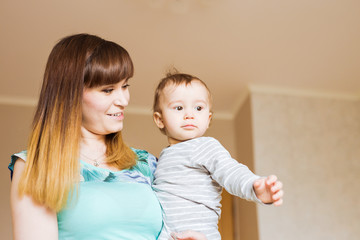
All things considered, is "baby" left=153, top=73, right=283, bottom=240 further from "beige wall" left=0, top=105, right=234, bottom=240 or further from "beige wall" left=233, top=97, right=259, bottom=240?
"beige wall" left=0, top=105, right=234, bottom=240

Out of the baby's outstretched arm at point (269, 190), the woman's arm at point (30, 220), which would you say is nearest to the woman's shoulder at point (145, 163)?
the woman's arm at point (30, 220)

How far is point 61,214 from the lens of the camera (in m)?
1.02

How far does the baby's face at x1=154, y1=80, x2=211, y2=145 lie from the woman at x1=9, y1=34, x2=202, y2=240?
0.45ft

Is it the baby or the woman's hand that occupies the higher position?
the baby

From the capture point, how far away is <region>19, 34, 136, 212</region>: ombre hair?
986mm

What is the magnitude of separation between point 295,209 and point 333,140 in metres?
0.85

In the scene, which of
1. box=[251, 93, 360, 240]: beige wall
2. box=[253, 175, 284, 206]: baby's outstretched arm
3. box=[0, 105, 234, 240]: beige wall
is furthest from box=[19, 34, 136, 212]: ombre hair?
box=[0, 105, 234, 240]: beige wall

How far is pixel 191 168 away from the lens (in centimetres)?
115

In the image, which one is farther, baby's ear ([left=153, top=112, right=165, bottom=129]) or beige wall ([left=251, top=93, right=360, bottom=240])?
beige wall ([left=251, top=93, right=360, bottom=240])

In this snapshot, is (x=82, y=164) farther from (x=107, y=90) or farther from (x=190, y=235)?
(x=190, y=235)

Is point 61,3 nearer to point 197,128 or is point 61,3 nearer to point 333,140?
point 197,128

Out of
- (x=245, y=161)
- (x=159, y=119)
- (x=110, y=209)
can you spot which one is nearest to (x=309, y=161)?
(x=245, y=161)

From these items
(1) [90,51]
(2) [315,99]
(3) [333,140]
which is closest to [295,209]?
(3) [333,140]

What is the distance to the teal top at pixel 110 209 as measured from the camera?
102 centimetres
